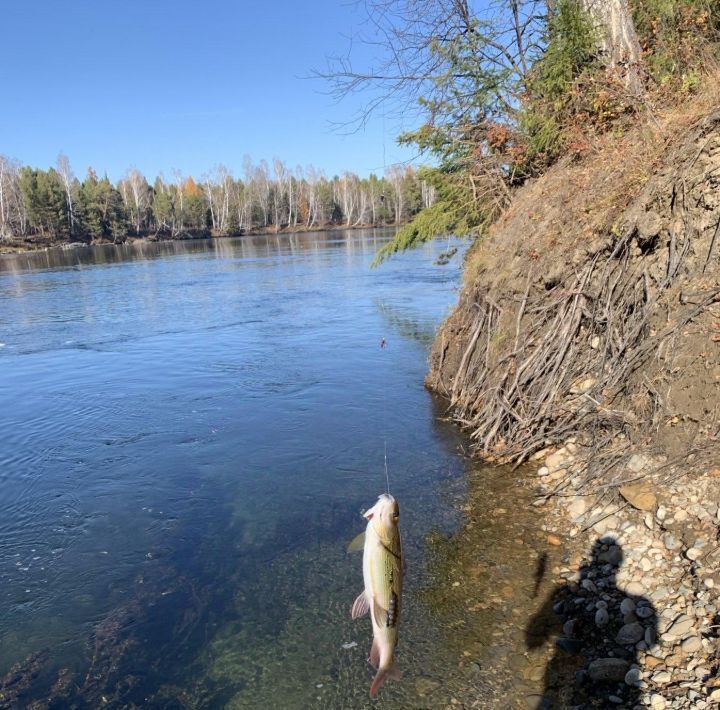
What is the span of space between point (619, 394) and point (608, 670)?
3.99 metres

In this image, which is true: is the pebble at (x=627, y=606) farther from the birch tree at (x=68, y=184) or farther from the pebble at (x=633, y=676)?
the birch tree at (x=68, y=184)

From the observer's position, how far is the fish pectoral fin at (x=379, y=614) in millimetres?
3471

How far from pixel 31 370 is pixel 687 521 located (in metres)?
17.0

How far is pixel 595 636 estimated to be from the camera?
5.11 meters

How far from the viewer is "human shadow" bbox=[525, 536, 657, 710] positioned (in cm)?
451

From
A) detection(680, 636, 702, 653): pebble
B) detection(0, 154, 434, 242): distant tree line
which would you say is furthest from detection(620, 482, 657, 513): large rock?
detection(0, 154, 434, 242): distant tree line

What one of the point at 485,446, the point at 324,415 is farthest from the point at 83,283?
the point at 485,446

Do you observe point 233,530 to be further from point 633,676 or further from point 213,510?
point 633,676

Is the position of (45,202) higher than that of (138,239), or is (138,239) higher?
(45,202)

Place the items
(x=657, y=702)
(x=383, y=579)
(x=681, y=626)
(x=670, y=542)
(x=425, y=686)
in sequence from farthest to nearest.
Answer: (x=670, y=542) < (x=425, y=686) < (x=681, y=626) < (x=657, y=702) < (x=383, y=579)

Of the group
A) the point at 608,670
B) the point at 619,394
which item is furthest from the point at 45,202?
the point at 608,670

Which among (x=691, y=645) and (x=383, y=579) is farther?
(x=691, y=645)

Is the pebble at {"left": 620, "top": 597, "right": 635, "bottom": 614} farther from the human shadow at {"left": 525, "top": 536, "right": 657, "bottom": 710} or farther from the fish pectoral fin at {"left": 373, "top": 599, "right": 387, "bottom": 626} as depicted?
the fish pectoral fin at {"left": 373, "top": 599, "right": 387, "bottom": 626}

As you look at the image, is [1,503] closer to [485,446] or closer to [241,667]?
[241,667]
